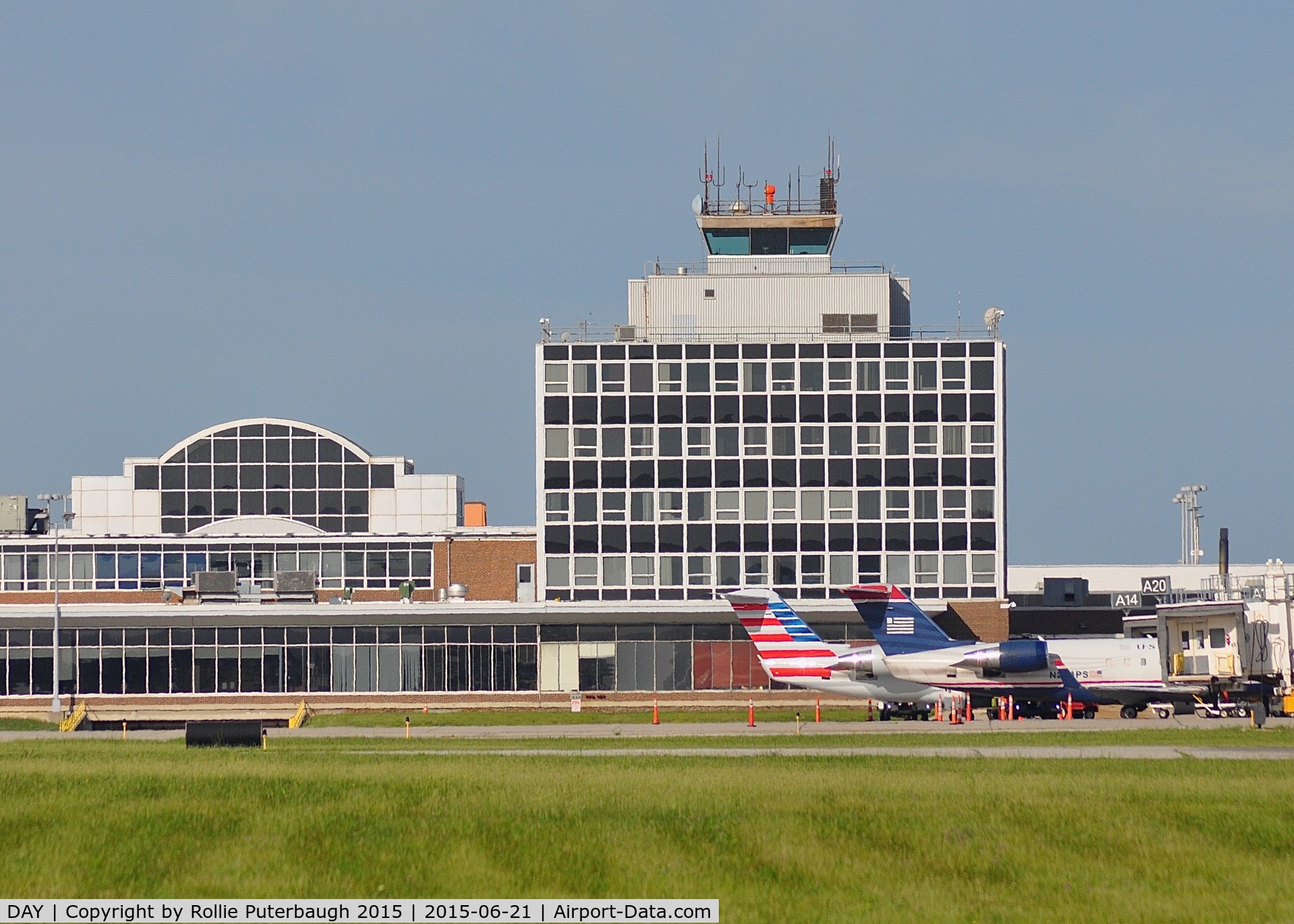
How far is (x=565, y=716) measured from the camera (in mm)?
78000

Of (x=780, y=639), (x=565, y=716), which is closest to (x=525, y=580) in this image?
(x=565, y=716)

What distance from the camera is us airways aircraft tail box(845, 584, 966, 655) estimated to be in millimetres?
71312

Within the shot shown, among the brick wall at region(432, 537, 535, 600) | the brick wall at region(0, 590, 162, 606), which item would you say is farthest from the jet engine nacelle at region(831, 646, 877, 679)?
the brick wall at region(0, 590, 162, 606)

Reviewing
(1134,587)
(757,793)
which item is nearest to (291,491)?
(1134,587)

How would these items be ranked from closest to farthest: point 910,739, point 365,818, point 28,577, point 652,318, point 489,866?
1. point 489,866
2. point 365,818
3. point 910,739
4. point 652,318
5. point 28,577

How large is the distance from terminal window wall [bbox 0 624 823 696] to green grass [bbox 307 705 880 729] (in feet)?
9.33

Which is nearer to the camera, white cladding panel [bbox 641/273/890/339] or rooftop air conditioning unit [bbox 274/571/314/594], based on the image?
white cladding panel [bbox 641/273/890/339]

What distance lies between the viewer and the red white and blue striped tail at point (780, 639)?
7450 cm

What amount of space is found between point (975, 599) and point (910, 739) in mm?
39263

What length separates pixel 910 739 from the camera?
52.2 metres

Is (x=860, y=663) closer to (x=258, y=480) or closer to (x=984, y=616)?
(x=984, y=616)

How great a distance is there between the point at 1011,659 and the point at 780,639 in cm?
1097

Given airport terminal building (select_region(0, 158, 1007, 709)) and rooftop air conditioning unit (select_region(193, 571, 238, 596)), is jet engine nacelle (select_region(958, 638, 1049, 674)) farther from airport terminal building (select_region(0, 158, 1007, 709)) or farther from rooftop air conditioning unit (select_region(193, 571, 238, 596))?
rooftop air conditioning unit (select_region(193, 571, 238, 596))

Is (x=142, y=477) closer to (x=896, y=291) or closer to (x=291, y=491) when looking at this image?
(x=291, y=491)
